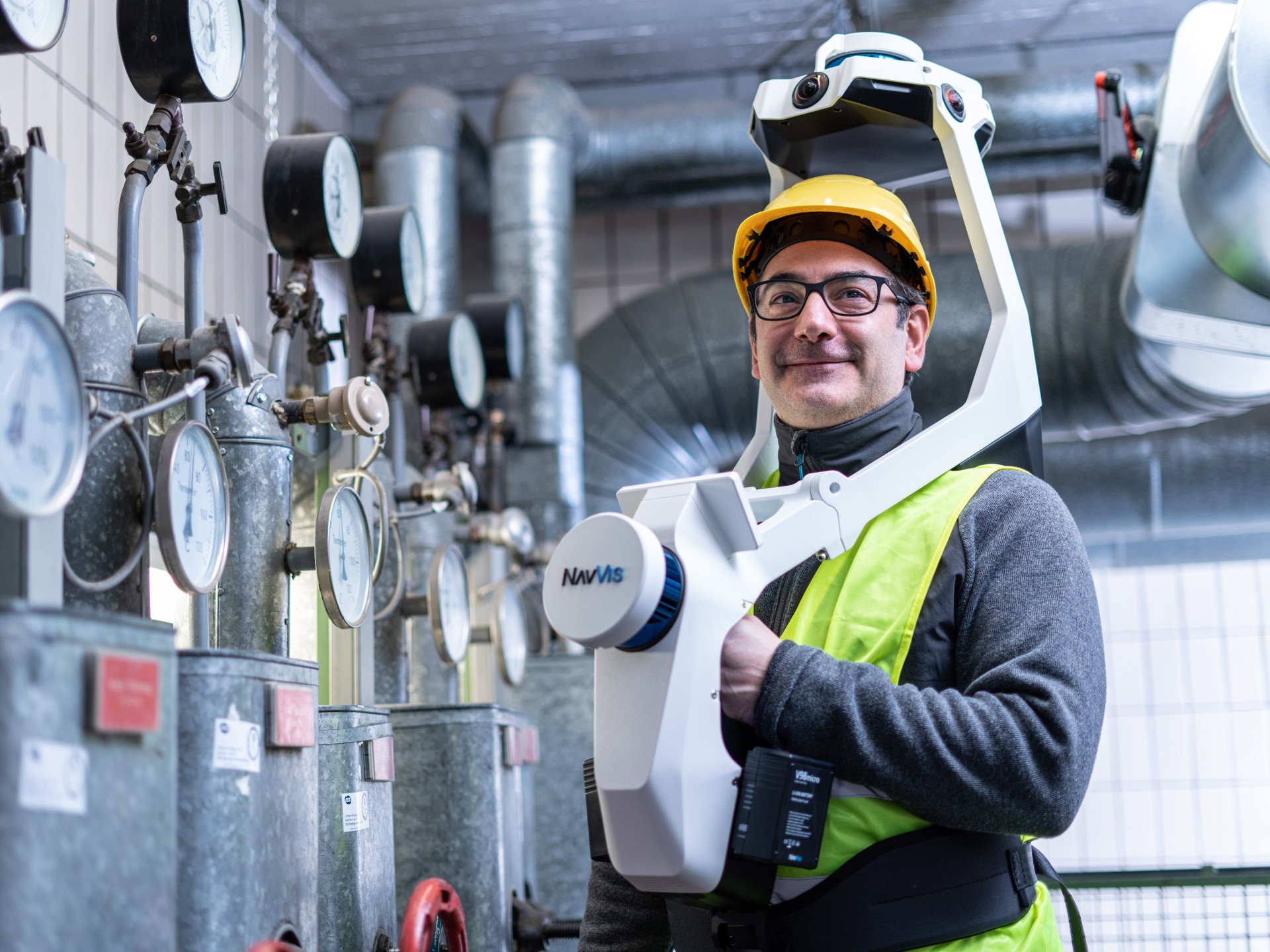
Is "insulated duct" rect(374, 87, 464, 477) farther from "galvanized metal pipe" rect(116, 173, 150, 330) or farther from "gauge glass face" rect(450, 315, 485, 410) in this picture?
"galvanized metal pipe" rect(116, 173, 150, 330)

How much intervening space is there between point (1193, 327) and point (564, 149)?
2185 millimetres

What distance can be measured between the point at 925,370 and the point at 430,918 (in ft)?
9.99

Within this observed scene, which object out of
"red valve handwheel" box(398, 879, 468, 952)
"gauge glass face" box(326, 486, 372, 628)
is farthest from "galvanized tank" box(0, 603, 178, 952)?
"gauge glass face" box(326, 486, 372, 628)

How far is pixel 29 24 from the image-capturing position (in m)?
1.37

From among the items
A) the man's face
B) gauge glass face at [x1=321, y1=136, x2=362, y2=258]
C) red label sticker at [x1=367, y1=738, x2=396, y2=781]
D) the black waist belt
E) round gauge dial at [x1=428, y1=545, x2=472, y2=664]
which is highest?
gauge glass face at [x1=321, y1=136, x2=362, y2=258]

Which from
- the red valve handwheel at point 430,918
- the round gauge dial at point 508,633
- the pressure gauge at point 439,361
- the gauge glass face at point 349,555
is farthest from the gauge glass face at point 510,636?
the red valve handwheel at point 430,918

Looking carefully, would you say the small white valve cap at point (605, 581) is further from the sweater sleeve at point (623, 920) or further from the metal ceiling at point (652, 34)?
the metal ceiling at point (652, 34)

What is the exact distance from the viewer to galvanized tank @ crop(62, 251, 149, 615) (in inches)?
49.2

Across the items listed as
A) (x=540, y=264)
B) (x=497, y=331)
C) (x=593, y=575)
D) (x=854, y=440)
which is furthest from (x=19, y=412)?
(x=540, y=264)

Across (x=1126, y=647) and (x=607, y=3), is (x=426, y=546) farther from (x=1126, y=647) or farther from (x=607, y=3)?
(x=1126, y=647)

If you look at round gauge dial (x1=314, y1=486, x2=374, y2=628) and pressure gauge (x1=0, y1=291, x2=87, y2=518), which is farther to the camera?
round gauge dial (x1=314, y1=486, x2=374, y2=628)

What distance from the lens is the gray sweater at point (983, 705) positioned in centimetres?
112

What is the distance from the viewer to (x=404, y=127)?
4.38 metres

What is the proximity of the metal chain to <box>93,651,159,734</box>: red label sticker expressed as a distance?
10.8ft
